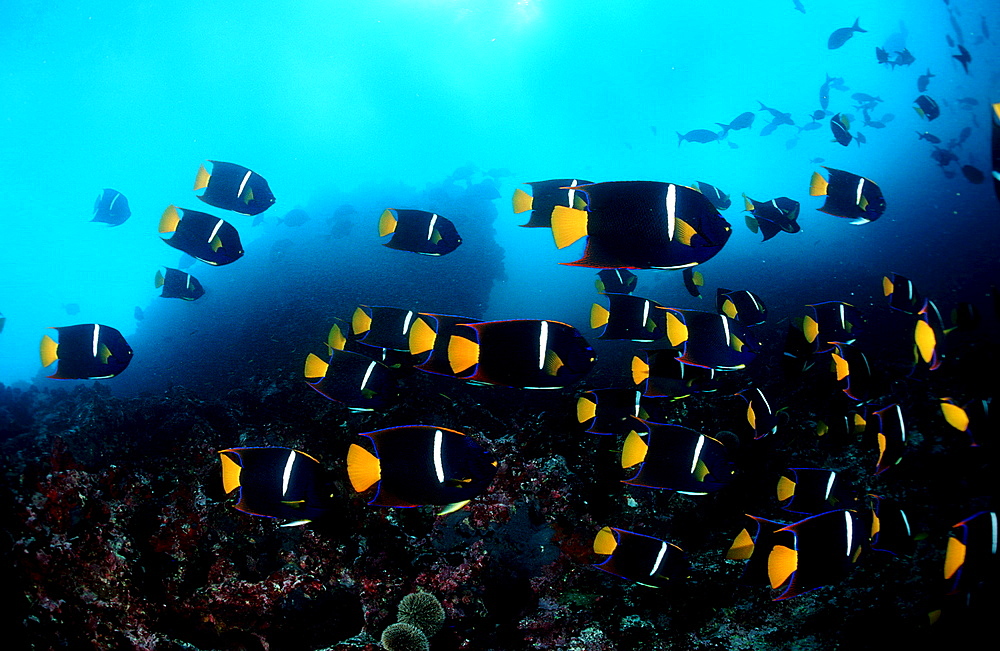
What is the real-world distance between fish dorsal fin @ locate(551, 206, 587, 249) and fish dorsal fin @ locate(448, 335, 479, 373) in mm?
549

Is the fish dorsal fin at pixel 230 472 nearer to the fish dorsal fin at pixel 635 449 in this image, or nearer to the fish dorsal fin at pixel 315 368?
the fish dorsal fin at pixel 315 368

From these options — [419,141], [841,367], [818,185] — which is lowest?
[841,367]

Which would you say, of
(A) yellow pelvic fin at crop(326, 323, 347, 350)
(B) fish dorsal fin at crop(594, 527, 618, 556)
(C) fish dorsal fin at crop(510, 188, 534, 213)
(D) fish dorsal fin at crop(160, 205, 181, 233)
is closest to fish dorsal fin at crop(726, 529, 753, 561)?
(B) fish dorsal fin at crop(594, 527, 618, 556)

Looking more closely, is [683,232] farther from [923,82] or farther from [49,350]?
[923,82]

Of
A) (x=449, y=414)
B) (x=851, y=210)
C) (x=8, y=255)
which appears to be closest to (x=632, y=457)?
(x=449, y=414)

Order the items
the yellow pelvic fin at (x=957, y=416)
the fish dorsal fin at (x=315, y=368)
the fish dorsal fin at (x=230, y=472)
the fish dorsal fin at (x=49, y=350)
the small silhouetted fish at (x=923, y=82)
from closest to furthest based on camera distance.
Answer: the fish dorsal fin at (x=230, y=472) < the yellow pelvic fin at (x=957, y=416) < the fish dorsal fin at (x=315, y=368) < the fish dorsal fin at (x=49, y=350) < the small silhouetted fish at (x=923, y=82)

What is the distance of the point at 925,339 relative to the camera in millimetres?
2584

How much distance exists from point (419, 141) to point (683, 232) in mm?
68013

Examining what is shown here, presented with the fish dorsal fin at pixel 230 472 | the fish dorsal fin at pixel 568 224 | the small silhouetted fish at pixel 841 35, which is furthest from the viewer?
the small silhouetted fish at pixel 841 35

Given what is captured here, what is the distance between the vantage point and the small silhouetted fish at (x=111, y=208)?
645cm

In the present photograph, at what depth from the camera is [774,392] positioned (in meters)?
4.09

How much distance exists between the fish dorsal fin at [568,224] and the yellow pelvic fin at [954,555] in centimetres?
282

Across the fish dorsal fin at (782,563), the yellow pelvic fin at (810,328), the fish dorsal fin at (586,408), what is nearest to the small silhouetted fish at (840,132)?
the yellow pelvic fin at (810,328)

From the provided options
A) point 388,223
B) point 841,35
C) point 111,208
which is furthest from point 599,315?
point 841,35
